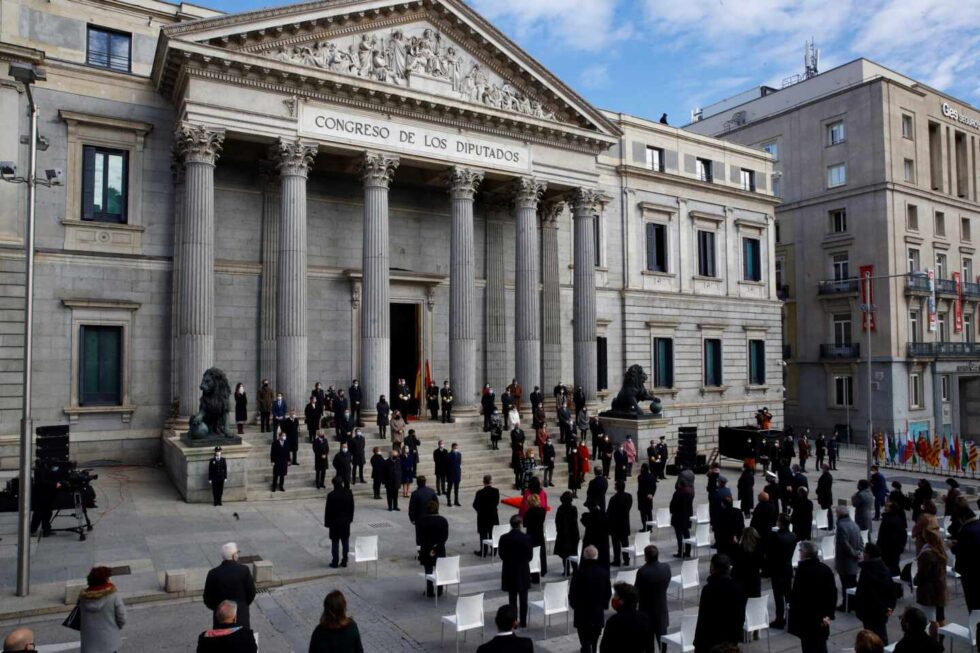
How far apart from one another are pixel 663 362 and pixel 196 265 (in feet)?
79.6

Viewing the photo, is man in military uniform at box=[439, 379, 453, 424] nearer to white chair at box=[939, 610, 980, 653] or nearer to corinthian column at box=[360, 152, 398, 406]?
corinthian column at box=[360, 152, 398, 406]

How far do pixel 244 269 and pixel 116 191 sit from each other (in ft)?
16.0

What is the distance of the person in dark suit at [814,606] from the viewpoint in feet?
27.5

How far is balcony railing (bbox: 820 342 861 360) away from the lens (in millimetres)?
45438

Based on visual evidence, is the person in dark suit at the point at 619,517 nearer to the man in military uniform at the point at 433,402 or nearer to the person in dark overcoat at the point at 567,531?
the person in dark overcoat at the point at 567,531

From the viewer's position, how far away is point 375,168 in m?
25.9

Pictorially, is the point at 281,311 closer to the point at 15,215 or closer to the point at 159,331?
the point at 159,331

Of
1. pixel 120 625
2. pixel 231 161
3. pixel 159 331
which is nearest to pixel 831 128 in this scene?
pixel 231 161

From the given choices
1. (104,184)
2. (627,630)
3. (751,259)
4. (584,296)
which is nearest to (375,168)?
(104,184)

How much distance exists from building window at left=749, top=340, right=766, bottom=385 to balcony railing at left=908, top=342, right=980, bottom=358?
10.5 m

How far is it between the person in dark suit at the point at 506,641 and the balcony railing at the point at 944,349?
1835 inches

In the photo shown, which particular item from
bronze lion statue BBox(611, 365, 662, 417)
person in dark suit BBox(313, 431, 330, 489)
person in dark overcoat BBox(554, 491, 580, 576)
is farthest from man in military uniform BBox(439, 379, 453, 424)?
person in dark overcoat BBox(554, 491, 580, 576)

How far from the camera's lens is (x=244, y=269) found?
26734mm

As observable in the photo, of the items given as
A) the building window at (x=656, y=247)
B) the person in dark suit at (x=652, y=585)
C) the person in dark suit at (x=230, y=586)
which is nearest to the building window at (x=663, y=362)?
the building window at (x=656, y=247)
